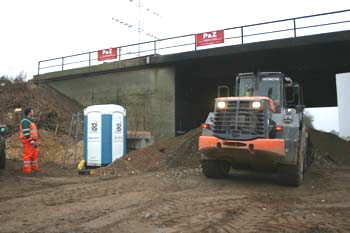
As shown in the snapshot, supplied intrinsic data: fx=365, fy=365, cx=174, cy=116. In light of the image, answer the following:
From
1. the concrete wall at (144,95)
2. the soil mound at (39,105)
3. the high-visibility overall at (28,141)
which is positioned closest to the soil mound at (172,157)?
the high-visibility overall at (28,141)

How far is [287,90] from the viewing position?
36.1 feet

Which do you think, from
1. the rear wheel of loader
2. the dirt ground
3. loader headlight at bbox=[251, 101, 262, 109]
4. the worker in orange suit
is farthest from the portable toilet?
the rear wheel of loader

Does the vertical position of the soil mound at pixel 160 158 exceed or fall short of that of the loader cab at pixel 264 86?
it falls short

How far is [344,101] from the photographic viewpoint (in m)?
36.3

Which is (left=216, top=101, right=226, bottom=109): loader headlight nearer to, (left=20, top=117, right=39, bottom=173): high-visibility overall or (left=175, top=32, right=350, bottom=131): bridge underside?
(left=20, top=117, right=39, bottom=173): high-visibility overall

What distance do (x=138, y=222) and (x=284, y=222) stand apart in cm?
229

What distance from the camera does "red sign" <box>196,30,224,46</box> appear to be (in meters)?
18.5

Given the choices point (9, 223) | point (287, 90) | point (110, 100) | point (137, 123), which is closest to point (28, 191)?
point (9, 223)

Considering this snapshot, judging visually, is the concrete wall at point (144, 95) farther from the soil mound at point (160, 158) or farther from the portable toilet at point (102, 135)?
the portable toilet at point (102, 135)

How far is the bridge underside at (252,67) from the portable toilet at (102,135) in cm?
618

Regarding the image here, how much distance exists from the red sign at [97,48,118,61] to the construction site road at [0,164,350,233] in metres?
13.4

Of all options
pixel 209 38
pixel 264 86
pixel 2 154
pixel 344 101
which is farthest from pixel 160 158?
pixel 344 101

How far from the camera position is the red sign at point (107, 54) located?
75.2 ft

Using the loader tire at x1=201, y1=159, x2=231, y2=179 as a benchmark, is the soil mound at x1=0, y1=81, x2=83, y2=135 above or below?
above
